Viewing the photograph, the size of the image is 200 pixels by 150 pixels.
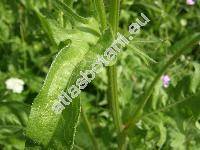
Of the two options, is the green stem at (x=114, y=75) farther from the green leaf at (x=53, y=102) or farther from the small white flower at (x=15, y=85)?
the small white flower at (x=15, y=85)

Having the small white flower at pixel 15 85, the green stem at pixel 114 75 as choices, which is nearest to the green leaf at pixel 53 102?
the green stem at pixel 114 75

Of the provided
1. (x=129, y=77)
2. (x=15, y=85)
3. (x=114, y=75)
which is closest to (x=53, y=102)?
(x=114, y=75)

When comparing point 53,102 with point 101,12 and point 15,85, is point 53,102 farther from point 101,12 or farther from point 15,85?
point 15,85

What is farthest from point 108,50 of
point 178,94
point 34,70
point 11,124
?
point 34,70

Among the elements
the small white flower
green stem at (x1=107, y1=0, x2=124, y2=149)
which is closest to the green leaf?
green stem at (x1=107, y1=0, x2=124, y2=149)

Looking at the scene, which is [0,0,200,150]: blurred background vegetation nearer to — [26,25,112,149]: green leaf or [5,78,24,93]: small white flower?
[5,78,24,93]: small white flower

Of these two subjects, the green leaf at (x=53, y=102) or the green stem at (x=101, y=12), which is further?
the green stem at (x=101, y=12)

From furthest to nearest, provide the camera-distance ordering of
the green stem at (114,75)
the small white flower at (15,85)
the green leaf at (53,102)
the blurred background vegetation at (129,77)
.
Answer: the small white flower at (15,85), the blurred background vegetation at (129,77), the green stem at (114,75), the green leaf at (53,102)
